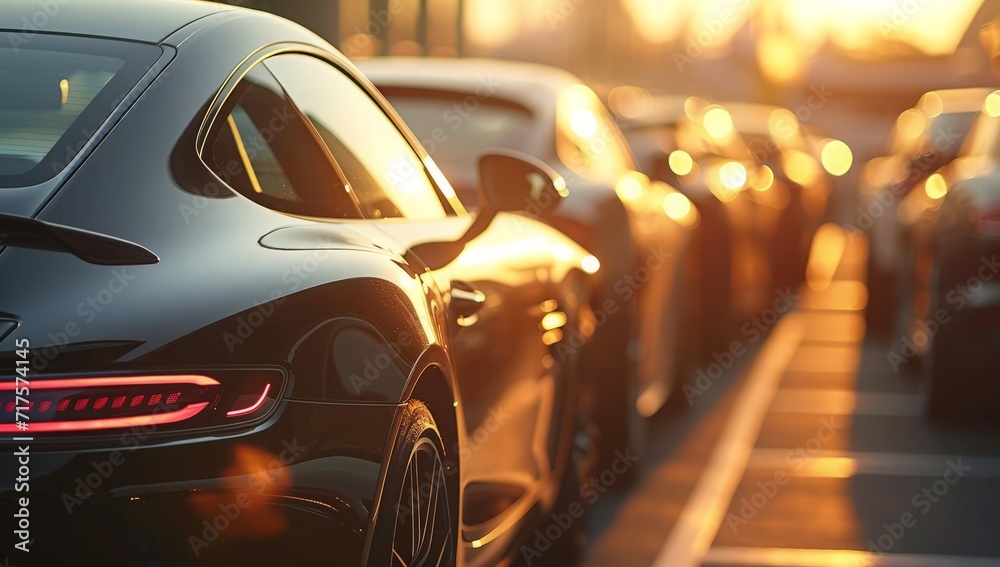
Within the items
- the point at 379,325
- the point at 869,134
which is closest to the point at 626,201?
the point at 379,325

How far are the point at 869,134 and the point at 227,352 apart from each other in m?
83.7

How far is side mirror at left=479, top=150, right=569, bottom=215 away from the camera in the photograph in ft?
15.9

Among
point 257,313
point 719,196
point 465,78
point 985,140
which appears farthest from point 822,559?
point 719,196

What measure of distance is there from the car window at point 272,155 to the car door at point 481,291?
0.08m

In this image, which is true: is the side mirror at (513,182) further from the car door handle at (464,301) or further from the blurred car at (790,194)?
the blurred car at (790,194)

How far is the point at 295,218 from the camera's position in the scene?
328cm

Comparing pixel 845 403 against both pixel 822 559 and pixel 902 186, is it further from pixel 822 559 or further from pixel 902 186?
pixel 822 559

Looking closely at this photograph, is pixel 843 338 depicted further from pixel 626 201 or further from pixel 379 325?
pixel 379 325

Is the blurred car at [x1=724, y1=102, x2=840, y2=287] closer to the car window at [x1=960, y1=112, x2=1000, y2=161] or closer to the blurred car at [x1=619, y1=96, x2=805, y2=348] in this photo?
the blurred car at [x1=619, y1=96, x2=805, y2=348]

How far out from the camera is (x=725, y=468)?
778cm

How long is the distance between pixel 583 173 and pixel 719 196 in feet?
12.2

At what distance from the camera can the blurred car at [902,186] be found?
11375 mm

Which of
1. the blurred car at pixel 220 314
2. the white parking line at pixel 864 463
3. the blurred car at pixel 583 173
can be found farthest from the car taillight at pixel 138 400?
the white parking line at pixel 864 463

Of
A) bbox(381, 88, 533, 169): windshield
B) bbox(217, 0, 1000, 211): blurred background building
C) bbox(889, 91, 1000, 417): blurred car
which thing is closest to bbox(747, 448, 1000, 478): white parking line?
bbox(889, 91, 1000, 417): blurred car
